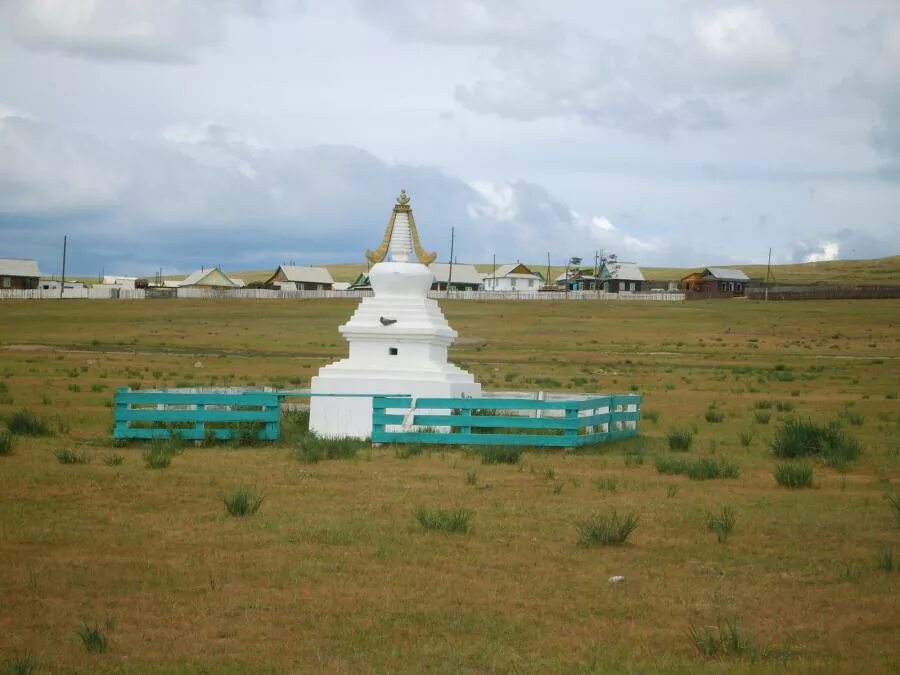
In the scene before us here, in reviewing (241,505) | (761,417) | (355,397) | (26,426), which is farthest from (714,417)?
(241,505)

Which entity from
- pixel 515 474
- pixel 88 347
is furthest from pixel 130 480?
pixel 88 347

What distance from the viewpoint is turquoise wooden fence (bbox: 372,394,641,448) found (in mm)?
21922

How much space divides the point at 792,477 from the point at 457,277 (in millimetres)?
131273

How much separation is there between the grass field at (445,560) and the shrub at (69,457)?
223 millimetres

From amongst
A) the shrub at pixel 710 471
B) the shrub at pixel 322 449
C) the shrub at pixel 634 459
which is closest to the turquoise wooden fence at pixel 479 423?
the shrub at pixel 322 449

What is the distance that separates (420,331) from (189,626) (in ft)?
50.7

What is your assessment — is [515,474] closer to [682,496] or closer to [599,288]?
[682,496]

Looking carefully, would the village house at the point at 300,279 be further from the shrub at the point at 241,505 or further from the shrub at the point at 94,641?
the shrub at the point at 94,641

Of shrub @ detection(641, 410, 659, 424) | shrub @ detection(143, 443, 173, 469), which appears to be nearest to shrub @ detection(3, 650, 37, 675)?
shrub @ detection(143, 443, 173, 469)

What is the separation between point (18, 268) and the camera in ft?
437

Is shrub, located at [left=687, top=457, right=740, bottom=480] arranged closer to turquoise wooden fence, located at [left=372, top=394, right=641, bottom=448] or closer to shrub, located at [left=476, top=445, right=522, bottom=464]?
shrub, located at [left=476, top=445, right=522, bottom=464]

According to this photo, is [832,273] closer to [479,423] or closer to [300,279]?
[300,279]

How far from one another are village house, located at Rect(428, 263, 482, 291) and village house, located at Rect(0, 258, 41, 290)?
145 ft

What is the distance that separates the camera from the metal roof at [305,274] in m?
150
